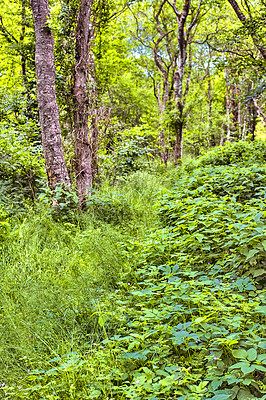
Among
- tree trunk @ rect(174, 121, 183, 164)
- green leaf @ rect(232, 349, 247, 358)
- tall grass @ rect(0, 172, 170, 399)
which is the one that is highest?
tree trunk @ rect(174, 121, 183, 164)

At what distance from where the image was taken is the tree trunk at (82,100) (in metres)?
5.86

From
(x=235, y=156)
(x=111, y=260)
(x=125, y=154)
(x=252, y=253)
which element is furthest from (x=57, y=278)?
(x=235, y=156)

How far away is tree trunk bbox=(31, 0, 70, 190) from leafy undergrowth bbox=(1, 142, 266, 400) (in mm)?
1781

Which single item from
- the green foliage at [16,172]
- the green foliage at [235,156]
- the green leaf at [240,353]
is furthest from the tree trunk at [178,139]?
the green leaf at [240,353]

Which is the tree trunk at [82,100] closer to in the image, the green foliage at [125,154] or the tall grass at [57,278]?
the tall grass at [57,278]

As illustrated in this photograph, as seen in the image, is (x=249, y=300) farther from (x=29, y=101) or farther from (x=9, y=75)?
(x=9, y=75)

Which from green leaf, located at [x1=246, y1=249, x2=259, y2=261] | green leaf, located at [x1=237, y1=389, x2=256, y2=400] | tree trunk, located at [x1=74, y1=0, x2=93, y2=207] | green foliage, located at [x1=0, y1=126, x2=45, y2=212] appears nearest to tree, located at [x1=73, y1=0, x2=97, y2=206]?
tree trunk, located at [x1=74, y1=0, x2=93, y2=207]

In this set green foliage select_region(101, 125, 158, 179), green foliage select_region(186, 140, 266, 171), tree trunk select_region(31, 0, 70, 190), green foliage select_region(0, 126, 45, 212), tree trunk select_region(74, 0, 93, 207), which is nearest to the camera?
tree trunk select_region(31, 0, 70, 190)

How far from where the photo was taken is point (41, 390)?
5.88 ft

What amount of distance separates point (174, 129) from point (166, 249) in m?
7.77

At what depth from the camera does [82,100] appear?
5934mm

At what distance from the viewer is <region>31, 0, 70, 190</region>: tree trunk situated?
5.14 metres

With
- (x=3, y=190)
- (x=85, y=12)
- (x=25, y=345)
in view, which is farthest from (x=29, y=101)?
(x=25, y=345)

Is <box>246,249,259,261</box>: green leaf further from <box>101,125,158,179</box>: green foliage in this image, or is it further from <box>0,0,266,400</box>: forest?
<box>101,125,158,179</box>: green foliage
